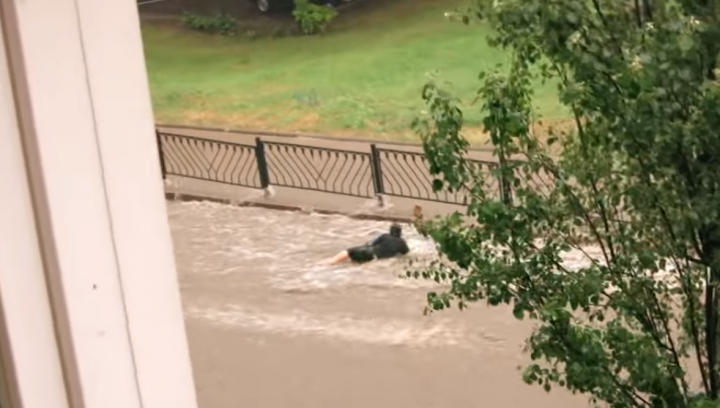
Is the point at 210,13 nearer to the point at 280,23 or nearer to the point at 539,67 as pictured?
the point at 280,23

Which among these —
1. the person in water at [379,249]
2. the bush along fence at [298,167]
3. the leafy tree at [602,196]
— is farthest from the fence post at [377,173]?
the leafy tree at [602,196]

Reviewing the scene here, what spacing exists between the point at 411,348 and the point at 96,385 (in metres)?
2.14

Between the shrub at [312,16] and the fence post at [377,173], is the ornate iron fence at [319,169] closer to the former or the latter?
the fence post at [377,173]

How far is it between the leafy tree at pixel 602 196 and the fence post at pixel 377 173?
57.1 inches

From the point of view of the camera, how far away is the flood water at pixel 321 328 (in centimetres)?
221

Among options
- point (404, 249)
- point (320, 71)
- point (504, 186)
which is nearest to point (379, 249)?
point (404, 249)

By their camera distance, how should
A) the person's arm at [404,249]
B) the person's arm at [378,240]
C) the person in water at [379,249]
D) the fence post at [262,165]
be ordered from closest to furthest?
the person's arm at [404,249] → the person in water at [379,249] → the person's arm at [378,240] → the fence post at [262,165]

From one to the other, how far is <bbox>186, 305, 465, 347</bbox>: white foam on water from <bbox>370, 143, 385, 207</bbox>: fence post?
1.28ft

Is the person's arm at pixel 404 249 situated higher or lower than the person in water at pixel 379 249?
higher

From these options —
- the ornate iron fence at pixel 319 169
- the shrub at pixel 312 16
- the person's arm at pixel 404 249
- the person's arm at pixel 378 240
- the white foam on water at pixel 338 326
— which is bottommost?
the white foam on water at pixel 338 326

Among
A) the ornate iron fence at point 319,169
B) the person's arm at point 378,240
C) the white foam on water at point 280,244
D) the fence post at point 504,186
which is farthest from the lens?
the ornate iron fence at point 319,169

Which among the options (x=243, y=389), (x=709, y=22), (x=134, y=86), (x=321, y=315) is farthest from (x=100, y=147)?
(x=321, y=315)

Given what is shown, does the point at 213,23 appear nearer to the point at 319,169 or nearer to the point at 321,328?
the point at 321,328

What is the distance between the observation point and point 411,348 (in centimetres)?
243
